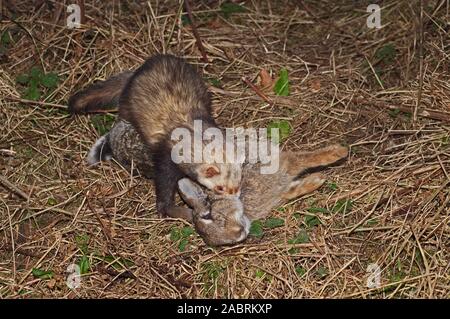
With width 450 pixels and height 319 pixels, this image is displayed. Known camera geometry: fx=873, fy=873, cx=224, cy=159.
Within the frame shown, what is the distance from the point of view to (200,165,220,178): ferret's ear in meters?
5.86

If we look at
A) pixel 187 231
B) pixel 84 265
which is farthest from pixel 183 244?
pixel 84 265

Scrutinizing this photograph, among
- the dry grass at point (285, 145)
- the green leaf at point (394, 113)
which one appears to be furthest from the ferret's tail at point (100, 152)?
the green leaf at point (394, 113)

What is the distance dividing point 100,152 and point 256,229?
151 cm

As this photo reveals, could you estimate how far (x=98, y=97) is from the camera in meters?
6.71

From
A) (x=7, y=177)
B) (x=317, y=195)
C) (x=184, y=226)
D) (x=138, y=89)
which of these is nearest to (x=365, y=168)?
(x=317, y=195)

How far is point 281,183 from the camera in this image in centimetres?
579

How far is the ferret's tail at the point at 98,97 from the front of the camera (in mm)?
6688

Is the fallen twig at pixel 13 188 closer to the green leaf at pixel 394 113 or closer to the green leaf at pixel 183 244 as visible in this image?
the green leaf at pixel 183 244

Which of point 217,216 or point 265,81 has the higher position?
point 265,81

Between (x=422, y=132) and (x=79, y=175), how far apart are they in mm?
2473

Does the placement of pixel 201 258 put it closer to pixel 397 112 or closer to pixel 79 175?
pixel 79 175

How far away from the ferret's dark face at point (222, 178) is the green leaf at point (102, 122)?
120cm

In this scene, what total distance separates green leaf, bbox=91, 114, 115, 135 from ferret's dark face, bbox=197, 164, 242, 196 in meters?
1.20

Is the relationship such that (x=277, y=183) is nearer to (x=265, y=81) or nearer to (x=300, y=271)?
(x=300, y=271)
